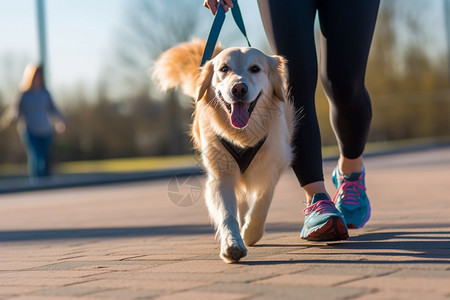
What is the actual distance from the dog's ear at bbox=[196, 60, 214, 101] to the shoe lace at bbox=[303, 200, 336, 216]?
89 centimetres

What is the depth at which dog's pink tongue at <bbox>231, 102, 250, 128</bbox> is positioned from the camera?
3969 mm

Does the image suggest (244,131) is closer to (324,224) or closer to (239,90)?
(239,90)

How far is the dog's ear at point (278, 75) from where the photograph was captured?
4199mm

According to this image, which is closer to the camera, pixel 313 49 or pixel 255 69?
pixel 255 69

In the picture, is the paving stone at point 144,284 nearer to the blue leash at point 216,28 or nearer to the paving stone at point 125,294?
the paving stone at point 125,294

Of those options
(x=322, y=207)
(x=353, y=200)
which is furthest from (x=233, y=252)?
(x=353, y=200)

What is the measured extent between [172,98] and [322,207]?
100ft

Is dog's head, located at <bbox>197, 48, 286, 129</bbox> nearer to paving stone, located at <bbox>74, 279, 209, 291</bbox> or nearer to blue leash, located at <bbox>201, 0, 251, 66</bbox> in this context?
blue leash, located at <bbox>201, 0, 251, 66</bbox>

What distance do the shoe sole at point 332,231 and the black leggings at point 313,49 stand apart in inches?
17.8

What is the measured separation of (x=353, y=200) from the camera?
4453 millimetres

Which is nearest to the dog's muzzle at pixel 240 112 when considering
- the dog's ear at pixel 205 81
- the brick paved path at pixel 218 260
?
the dog's ear at pixel 205 81

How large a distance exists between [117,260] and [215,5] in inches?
67.3

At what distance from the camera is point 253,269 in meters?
3.12

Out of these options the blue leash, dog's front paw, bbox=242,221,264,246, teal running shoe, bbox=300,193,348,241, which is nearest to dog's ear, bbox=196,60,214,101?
the blue leash
